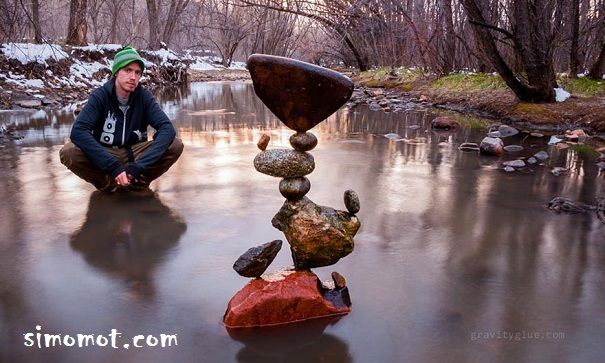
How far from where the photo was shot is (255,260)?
2.59 meters

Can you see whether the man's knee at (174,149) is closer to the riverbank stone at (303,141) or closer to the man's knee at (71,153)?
the man's knee at (71,153)

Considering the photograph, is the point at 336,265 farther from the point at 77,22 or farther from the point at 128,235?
the point at 77,22

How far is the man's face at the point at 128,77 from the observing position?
172 inches

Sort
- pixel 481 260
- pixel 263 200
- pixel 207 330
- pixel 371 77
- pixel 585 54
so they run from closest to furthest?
pixel 207 330, pixel 481 260, pixel 263 200, pixel 585 54, pixel 371 77

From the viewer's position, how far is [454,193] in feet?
16.6

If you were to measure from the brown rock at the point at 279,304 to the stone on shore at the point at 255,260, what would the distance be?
64mm

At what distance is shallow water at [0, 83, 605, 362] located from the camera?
241 cm

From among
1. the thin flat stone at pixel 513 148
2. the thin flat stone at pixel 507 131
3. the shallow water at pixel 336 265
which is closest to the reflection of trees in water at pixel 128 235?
the shallow water at pixel 336 265

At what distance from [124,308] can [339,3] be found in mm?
16435

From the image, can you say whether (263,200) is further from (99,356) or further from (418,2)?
(418,2)

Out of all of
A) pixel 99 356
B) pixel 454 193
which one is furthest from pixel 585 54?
pixel 99 356

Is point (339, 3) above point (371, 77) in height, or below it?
above

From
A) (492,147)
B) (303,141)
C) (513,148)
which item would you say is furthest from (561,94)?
(303,141)

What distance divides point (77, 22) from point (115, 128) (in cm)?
1652
